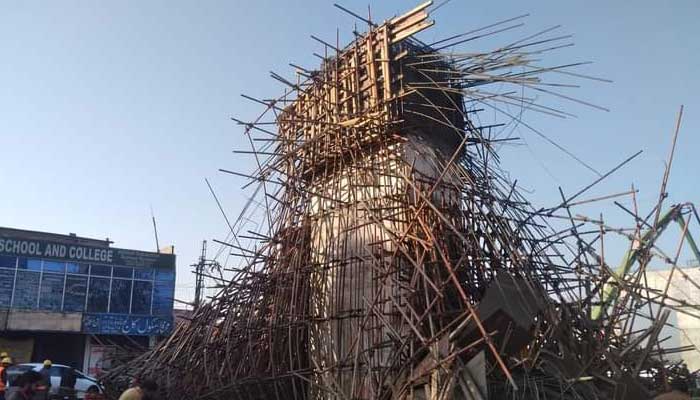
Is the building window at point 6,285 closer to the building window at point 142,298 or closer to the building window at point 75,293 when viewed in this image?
the building window at point 75,293

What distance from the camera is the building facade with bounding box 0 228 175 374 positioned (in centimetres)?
2870

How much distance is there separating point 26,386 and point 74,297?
23.8 m

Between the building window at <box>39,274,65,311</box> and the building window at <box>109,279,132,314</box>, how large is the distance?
2483 millimetres

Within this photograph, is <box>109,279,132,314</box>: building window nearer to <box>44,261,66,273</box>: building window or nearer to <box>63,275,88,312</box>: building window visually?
<box>63,275,88,312</box>: building window

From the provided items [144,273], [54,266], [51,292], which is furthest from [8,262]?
[144,273]

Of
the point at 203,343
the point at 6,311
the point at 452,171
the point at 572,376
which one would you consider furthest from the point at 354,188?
the point at 6,311

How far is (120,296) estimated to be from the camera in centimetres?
3170

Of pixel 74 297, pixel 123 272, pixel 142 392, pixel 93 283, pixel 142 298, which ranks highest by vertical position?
pixel 123 272

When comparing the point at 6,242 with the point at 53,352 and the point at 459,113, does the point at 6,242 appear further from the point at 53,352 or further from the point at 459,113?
the point at 459,113

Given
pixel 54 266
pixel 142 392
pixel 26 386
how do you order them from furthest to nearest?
pixel 54 266, pixel 26 386, pixel 142 392

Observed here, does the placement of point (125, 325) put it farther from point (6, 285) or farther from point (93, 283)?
point (6, 285)

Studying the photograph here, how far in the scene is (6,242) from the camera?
2931cm

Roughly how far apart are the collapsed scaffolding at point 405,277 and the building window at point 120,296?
69.1 ft

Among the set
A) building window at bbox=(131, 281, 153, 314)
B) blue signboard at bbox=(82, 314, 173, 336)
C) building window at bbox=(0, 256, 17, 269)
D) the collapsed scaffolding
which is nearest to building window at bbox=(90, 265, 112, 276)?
building window at bbox=(131, 281, 153, 314)
